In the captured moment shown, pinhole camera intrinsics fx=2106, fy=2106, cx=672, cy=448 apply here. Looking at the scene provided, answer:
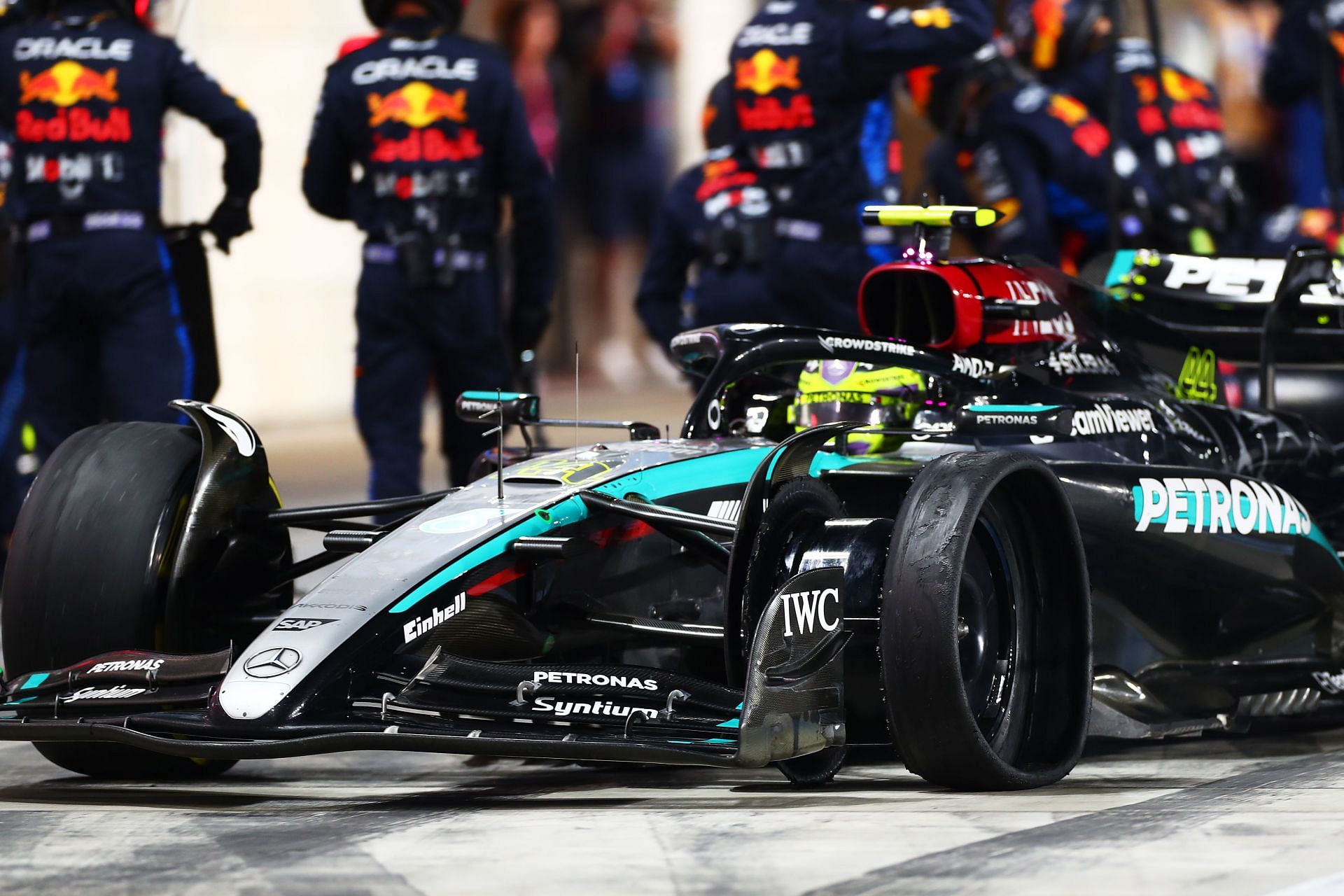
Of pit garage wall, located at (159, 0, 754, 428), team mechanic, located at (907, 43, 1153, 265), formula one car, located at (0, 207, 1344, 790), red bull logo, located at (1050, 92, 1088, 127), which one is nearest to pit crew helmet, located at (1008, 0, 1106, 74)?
team mechanic, located at (907, 43, 1153, 265)

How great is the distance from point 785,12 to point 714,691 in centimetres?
542

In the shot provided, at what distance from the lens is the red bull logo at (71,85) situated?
859cm

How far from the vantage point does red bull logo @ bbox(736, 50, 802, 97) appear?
9297mm

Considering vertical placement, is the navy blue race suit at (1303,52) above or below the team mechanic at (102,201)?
above

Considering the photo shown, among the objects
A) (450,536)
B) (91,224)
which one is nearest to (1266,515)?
(450,536)

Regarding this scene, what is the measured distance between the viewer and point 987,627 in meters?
4.82

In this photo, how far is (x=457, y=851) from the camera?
3.93 m

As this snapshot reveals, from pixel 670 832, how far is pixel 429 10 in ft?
18.3

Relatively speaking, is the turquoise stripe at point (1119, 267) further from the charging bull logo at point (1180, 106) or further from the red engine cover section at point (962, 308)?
the charging bull logo at point (1180, 106)

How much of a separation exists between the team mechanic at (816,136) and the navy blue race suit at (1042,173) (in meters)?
1.56

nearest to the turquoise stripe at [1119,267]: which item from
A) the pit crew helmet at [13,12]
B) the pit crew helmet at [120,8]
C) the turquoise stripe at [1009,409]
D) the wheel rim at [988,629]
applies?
the turquoise stripe at [1009,409]

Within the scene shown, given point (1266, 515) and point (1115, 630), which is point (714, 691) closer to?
point (1115, 630)

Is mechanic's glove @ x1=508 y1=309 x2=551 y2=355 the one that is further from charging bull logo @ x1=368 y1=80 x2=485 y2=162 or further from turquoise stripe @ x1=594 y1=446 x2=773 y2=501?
turquoise stripe @ x1=594 y1=446 x2=773 y2=501

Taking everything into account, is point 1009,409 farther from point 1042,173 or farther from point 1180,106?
point 1180,106
